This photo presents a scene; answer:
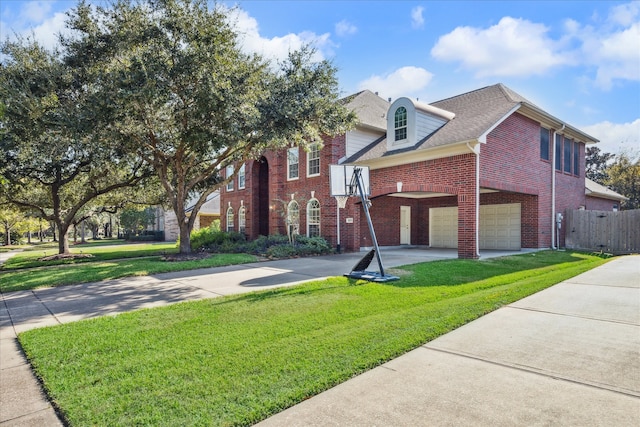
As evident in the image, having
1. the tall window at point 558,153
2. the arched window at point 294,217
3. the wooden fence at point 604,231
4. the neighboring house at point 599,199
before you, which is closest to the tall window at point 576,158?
the neighboring house at point 599,199

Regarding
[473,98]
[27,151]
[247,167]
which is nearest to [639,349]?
[473,98]

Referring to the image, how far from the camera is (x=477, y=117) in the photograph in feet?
46.7

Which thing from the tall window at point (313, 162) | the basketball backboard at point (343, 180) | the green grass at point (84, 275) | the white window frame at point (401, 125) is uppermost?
the white window frame at point (401, 125)

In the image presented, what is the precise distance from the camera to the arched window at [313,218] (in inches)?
739

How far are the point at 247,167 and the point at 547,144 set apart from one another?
648 inches

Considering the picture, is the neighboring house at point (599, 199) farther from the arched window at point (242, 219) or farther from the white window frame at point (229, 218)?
the white window frame at point (229, 218)

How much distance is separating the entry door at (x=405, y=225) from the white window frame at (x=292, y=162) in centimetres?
588

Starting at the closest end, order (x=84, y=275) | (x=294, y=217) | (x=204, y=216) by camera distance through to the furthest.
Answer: (x=84, y=275) → (x=294, y=217) → (x=204, y=216)

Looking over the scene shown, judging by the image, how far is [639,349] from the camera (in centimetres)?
400

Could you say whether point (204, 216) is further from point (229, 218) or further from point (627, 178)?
point (627, 178)

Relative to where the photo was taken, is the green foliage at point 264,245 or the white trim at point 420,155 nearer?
the white trim at point 420,155

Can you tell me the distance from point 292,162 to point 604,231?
50.0 ft

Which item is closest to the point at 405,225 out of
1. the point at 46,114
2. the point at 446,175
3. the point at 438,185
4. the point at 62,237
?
the point at 438,185

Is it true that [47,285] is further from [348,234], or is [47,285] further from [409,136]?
[409,136]
